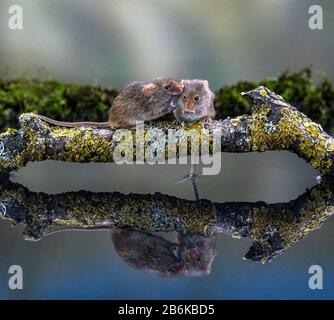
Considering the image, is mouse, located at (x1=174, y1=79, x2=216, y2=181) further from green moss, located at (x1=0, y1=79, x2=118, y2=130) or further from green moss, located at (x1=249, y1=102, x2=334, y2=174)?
green moss, located at (x1=0, y1=79, x2=118, y2=130)

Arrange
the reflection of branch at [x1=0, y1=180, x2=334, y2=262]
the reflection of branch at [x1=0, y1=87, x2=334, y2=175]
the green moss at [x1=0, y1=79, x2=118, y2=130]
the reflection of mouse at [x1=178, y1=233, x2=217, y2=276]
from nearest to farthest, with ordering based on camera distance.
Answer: the reflection of mouse at [x1=178, y1=233, x2=217, y2=276] < the reflection of branch at [x1=0, y1=180, x2=334, y2=262] < the reflection of branch at [x1=0, y1=87, x2=334, y2=175] < the green moss at [x1=0, y1=79, x2=118, y2=130]

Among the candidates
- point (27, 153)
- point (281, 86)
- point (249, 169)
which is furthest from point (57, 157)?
point (281, 86)

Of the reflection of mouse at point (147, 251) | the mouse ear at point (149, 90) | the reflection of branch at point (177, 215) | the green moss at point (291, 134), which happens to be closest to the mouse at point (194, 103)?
the mouse ear at point (149, 90)

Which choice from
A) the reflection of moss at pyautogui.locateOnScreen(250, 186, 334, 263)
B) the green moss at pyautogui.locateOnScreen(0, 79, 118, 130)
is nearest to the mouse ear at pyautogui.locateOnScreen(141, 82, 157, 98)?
the reflection of moss at pyautogui.locateOnScreen(250, 186, 334, 263)

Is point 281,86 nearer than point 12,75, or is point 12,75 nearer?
point 281,86

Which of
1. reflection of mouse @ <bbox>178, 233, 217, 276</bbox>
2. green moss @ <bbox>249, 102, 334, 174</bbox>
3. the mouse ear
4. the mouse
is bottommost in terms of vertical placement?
reflection of mouse @ <bbox>178, 233, 217, 276</bbox>

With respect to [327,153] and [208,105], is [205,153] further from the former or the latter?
[327,153]
